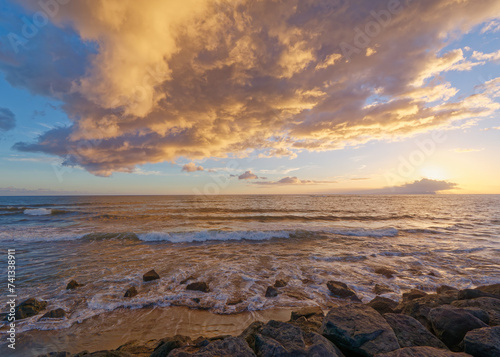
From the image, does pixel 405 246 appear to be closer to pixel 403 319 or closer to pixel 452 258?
pixel 452 258

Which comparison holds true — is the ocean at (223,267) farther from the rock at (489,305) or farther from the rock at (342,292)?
the rock at (489,305)

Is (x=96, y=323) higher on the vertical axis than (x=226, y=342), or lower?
lower

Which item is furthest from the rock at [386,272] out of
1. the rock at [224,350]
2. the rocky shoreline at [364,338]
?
the rock at [224,350]

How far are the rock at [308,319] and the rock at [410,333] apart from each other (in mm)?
1699

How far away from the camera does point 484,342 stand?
3.63m

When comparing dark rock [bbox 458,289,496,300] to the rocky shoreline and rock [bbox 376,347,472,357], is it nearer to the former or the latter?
the rocky shoreline

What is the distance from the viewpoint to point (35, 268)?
11.1 m

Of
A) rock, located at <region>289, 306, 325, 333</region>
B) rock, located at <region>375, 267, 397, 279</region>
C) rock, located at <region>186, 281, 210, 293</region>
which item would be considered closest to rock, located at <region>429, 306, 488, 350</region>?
rock, located at <region>289, 306, 325, 333</region>

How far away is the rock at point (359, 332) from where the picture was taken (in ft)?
12.7

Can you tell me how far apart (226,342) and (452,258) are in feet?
Answer: 53.0

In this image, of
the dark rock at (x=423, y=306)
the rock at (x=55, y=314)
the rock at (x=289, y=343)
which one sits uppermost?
the rock at (x=289, y=343)

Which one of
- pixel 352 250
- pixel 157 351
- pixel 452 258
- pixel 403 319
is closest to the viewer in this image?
pixel 157 351

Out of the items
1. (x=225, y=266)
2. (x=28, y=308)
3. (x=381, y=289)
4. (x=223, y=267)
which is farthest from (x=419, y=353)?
(x=28, y=308)

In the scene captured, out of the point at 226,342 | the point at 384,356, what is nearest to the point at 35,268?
the point at 226,342
